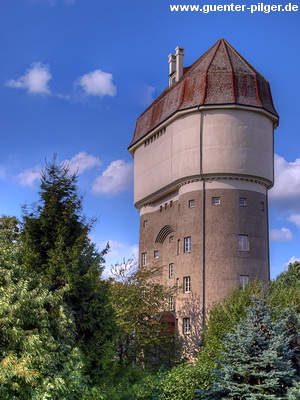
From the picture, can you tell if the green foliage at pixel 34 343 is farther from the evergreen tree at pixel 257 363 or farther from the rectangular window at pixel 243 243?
the rectangular window at pixel 243 243

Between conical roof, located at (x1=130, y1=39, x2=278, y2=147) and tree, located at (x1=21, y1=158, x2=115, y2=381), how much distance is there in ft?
71.2

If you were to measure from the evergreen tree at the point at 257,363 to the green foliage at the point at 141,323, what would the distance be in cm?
1207

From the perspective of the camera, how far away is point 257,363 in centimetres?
2286

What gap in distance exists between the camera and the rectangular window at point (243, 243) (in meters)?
41.6

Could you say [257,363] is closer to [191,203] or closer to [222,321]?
[222,321]

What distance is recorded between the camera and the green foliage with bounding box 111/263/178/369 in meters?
36.0

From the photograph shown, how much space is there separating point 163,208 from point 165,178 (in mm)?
3303

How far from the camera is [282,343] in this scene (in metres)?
23.4

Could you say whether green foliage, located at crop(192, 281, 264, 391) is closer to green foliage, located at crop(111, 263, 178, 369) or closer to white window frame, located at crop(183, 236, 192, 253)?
green foliage, located at crop(111, 263, 178, 369)

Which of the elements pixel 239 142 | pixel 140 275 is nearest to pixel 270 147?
pixel 239 142

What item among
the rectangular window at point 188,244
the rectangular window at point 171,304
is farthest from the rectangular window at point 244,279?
the rectangular window at point 171,304

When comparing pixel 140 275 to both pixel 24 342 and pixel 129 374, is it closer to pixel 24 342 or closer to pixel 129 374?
pixel 129 374

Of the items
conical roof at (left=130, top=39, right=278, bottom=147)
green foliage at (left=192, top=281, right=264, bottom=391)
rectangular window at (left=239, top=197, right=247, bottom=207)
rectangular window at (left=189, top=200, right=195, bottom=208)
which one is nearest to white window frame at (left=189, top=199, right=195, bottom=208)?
rectangular window at (left=189, top=200, right=195, bottom=208)

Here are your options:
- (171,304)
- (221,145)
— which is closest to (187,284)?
(171,304)
